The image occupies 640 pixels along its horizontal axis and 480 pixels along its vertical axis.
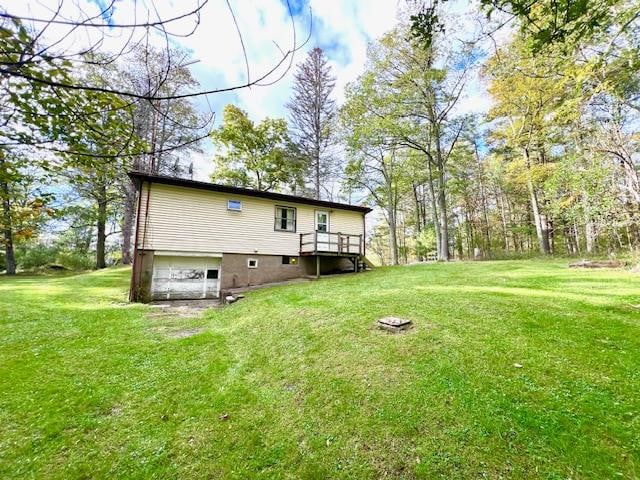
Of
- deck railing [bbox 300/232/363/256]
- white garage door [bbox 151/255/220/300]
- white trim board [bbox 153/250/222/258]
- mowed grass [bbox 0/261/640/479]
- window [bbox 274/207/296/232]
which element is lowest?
mowed grass [bbox 0/261/640/479]

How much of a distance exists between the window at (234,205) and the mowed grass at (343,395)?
6.80 metres

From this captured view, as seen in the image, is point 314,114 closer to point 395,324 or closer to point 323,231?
point 323,231

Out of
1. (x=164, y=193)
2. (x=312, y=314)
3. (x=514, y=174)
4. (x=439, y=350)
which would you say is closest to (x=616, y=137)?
(x=514, y=174)

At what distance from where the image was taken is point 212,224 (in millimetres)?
11922

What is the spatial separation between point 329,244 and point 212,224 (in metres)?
5.53

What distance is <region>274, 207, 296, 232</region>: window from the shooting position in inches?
537

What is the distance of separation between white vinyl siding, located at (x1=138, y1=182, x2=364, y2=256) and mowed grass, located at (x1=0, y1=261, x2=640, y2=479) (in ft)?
16.6

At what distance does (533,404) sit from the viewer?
9.85 ft

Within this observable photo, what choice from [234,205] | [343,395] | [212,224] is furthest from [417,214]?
[343,395]

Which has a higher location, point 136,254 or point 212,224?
point 212,224

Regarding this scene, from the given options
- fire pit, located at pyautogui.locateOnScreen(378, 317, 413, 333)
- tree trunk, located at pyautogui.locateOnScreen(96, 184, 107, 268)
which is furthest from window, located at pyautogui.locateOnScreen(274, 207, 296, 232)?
tree trunk, located at pyautogui.locateOnScreen(96, 184, 107, 268)

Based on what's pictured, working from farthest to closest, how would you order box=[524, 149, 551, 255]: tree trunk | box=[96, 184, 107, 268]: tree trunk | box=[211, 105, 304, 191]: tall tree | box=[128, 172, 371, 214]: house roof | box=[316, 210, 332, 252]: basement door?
box=[96, 184, 107, 268]: tree trunk
box=[211, 105, 304, 191]: tall tree
box=[524, 149, 551, 255]: tree trunk
box=[316, 210, 332, 252]: basement door
box=[128, 172, 371, 214]: house roof

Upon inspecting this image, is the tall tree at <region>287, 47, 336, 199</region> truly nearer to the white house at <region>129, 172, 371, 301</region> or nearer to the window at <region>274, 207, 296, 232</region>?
the window at <region>274, 207, 296, 232</region>

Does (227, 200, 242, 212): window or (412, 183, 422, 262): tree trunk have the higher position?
(412, 183, 422, 262): tree trunk
